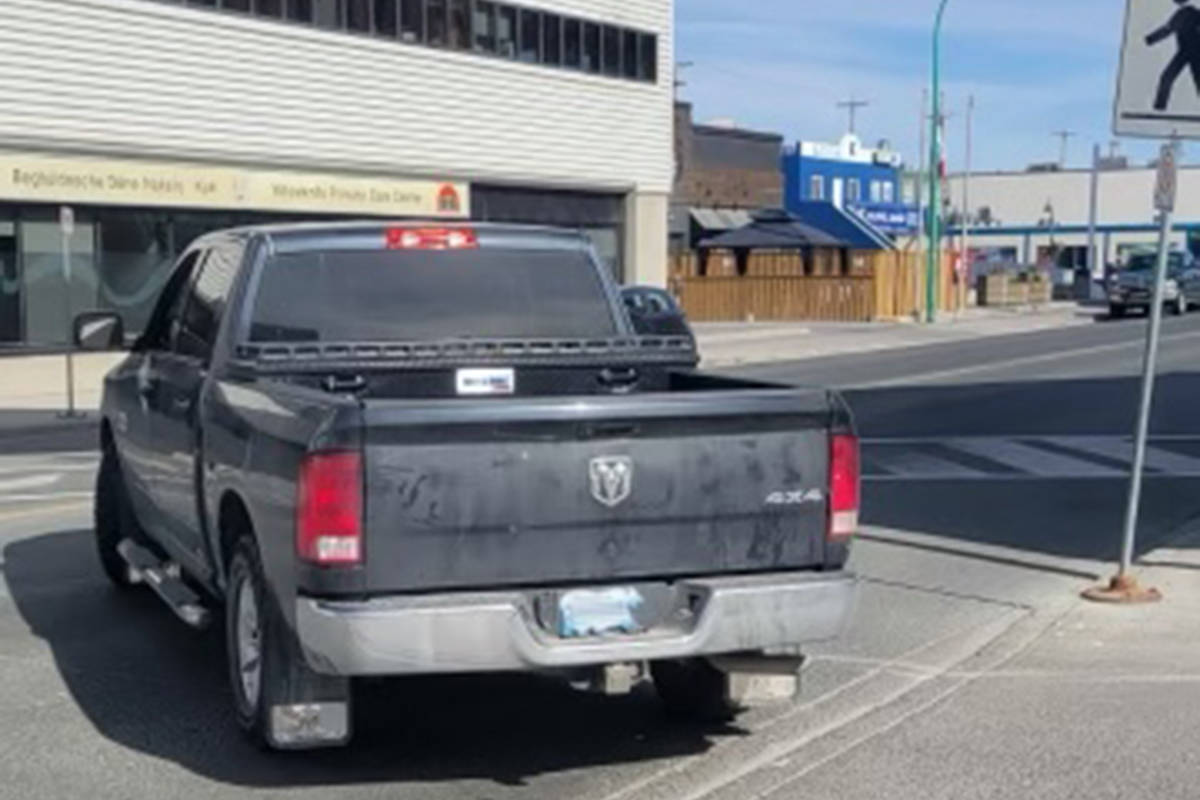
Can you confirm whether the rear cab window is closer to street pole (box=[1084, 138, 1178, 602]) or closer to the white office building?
street pole (box=[1084, 138, 1178, 602])

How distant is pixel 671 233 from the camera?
57594 mm

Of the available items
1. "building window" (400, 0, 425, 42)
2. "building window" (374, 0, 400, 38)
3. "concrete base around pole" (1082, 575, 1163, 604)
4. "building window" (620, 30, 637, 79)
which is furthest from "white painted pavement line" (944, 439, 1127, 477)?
"building window" (620, 30, 637, 79)

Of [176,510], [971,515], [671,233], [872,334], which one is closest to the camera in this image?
[176,510]

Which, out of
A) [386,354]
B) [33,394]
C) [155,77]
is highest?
[155,77]

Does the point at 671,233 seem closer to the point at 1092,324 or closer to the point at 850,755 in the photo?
the point at 1092,324

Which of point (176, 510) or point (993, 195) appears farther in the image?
point (993, 195)

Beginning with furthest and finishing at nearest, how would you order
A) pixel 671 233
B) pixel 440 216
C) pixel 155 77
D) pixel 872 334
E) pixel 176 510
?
pixel 671 233, pixel 872 334, pixel 440 216, pixel 155 77, pixel 176 510

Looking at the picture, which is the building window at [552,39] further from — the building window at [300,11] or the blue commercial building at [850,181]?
the blue commercial building at [850,181]

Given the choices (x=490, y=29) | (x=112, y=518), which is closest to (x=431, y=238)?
(x=112, y=518)

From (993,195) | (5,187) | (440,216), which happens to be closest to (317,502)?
(5,187)

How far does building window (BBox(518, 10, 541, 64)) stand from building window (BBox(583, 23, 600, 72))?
5.03ft

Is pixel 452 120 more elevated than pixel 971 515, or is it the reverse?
pixel 452 120

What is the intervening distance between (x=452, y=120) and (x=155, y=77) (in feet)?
23.6

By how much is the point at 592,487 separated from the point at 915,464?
951 centimetres
